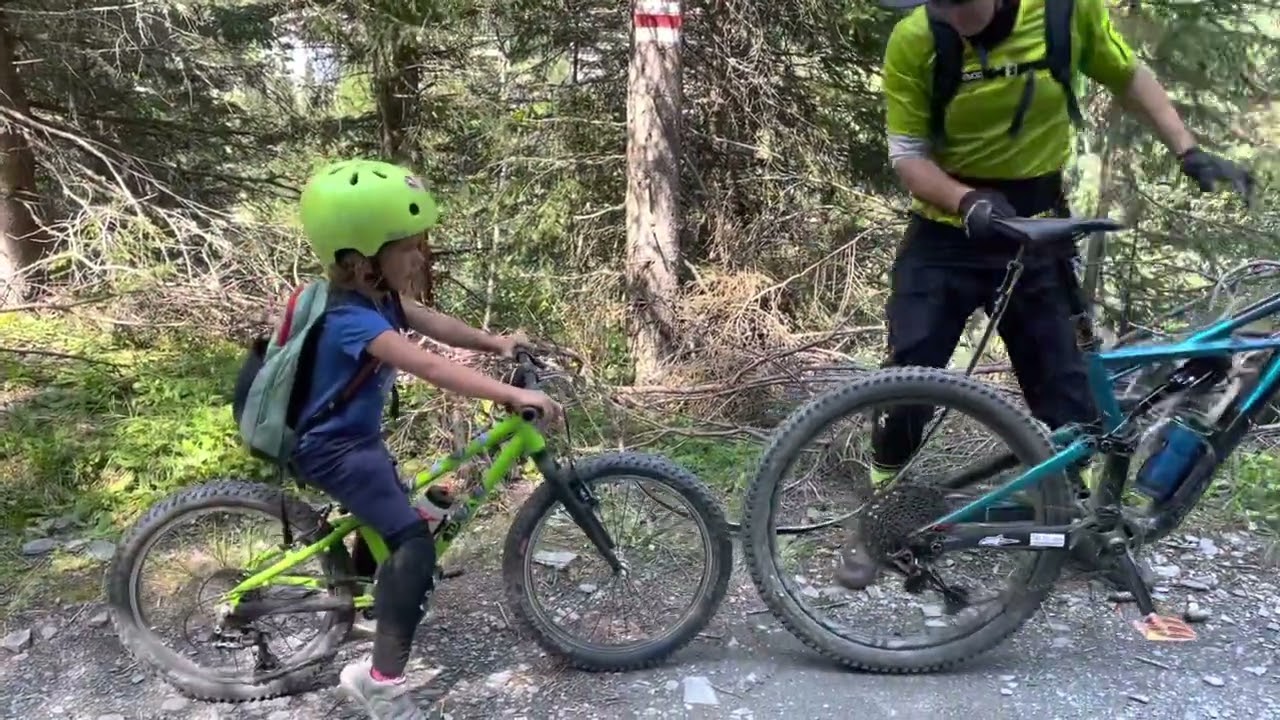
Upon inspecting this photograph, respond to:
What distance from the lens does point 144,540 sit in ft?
9.62

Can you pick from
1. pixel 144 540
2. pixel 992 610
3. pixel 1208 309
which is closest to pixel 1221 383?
pixel 1208 309

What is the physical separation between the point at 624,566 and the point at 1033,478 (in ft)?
4.75

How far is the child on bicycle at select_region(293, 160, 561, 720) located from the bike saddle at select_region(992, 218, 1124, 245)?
1511 mm

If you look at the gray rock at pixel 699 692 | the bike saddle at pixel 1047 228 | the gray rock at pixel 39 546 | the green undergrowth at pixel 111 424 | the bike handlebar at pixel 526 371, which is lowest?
the gray rock at pixel 699 692

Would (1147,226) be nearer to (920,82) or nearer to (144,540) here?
(920,82)

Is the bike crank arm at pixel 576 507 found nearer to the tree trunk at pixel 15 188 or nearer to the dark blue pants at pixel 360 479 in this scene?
the dark blue pants at pixel 360 479

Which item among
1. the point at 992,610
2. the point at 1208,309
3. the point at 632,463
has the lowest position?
the point at 992,610

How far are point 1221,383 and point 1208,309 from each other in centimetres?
48

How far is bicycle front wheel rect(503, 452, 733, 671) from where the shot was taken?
123 inches

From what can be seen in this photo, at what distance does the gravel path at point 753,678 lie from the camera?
298cm

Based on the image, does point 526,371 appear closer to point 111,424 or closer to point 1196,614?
point 1196,614

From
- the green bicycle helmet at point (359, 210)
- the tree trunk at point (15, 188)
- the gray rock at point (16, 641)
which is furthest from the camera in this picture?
the tree trunk at point (15, 188)

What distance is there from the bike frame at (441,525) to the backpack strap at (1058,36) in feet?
6.59

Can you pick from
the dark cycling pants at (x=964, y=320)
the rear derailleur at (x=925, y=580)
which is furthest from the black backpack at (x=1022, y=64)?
the rear derailleur at (x=925, y=580)
